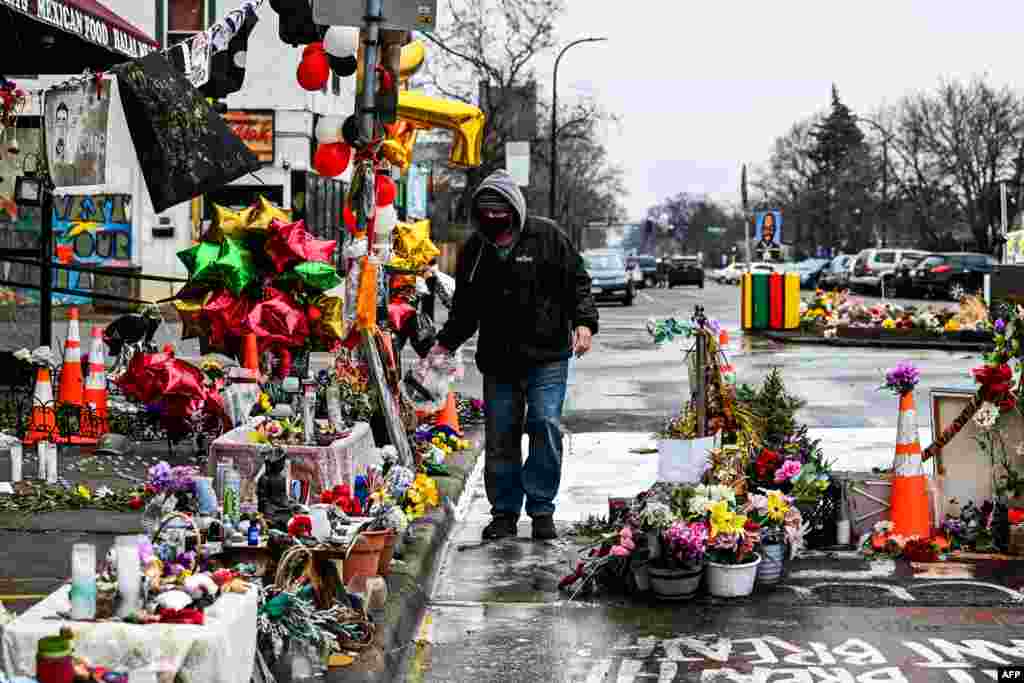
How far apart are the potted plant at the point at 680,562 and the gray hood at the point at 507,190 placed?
2.16m

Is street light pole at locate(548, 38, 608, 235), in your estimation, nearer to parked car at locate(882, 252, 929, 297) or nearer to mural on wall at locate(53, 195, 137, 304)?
parked car at locate(882, 252, 929, 297)

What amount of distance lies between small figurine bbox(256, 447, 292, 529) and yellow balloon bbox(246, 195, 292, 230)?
372 centimetres

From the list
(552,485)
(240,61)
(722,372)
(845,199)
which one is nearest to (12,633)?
(552,485)

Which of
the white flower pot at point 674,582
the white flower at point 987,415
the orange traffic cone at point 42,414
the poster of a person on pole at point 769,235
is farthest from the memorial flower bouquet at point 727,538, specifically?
the poster of a person on pole at point 769,235

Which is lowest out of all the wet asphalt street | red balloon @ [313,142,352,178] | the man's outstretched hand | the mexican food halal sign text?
the wet asphalt street

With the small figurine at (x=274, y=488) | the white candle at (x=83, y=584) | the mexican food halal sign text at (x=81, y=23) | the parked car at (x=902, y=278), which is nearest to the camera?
the white candle at (x=83, y=584)

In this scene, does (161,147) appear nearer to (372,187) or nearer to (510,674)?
(372,187)

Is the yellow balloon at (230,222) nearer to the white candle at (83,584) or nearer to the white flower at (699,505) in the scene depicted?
the white flower at (699,505)

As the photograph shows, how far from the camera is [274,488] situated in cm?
638

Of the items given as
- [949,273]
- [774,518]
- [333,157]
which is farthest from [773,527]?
[949,273]

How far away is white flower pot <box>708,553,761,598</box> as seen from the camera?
7.29 m

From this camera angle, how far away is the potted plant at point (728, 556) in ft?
23.9

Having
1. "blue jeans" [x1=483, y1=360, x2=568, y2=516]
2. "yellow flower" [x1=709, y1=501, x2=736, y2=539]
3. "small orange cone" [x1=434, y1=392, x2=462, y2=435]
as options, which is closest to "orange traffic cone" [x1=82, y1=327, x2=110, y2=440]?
"small orange cone" [x1=434, y1=392, x2=462, y2=435]

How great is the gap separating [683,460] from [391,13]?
9.21 ft
